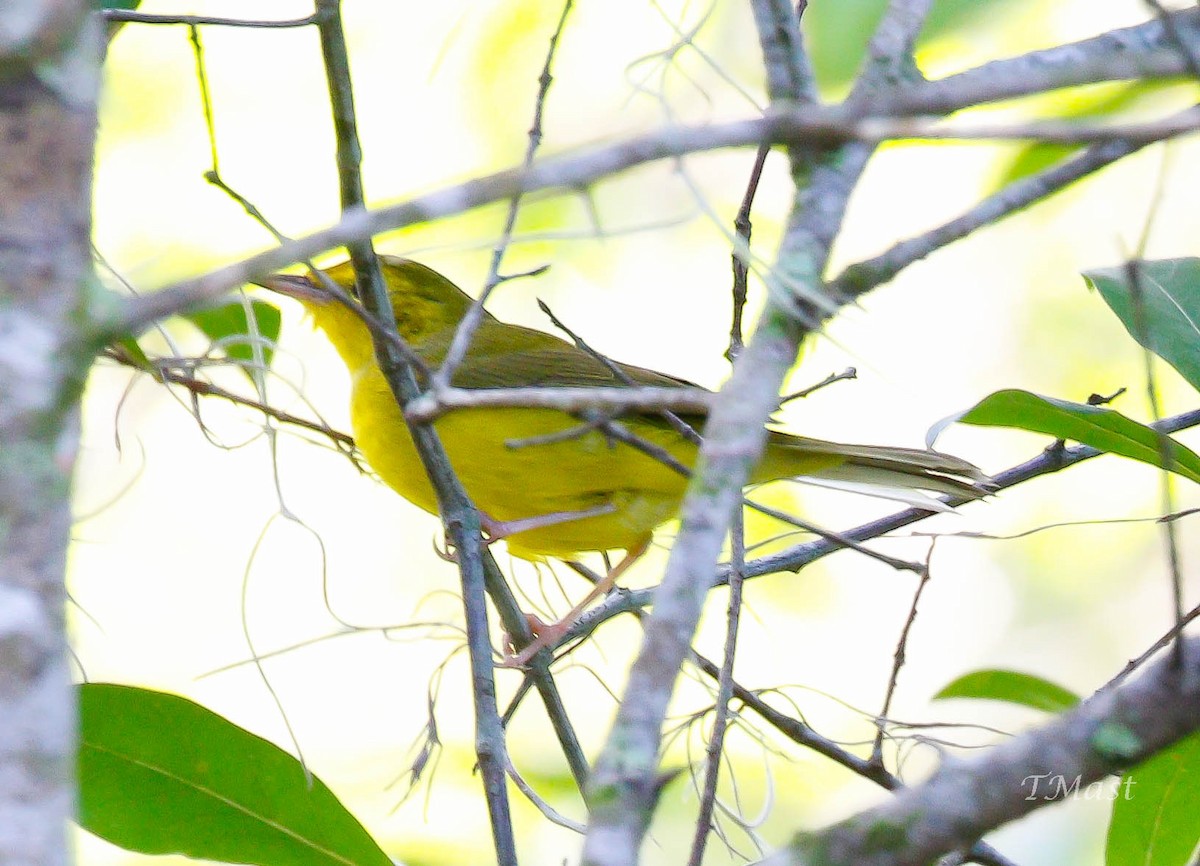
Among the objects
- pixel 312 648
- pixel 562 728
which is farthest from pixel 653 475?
pixel 312 648

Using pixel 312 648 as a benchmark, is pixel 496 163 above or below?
above

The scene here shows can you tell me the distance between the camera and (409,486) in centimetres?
396

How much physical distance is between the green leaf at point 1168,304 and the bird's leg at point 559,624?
5.16 feet

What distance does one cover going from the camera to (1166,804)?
2629 mm

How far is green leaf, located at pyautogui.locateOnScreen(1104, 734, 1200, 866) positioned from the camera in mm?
2621

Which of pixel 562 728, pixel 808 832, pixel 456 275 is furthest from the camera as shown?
pixel 456 275

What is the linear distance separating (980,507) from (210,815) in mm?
5657

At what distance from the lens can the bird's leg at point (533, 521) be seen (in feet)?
13.0

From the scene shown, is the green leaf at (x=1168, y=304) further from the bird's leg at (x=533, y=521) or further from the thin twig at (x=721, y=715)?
the bird's leg at (x=533, y=521)

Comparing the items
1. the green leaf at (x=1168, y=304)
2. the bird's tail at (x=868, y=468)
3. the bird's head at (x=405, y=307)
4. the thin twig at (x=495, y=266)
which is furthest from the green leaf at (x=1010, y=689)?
the bird's head at (x=405, y=307)

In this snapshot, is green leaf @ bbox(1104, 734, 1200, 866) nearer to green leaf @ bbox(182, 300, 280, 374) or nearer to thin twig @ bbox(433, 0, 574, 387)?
thin twig @ bbox(433, 0, 574, 387)

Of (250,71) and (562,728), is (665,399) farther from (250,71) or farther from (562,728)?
(250,71)

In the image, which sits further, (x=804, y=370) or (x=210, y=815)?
(x=804, y=370)

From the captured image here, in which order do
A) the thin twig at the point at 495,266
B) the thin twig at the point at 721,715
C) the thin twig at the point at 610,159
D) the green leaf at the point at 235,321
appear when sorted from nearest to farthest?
1. the thin twig at the point at 610,159
2. the thin twig at the point at 495,266
3. the thin twig at the point at 721,715
4. the green leaf at the point at 235,321
